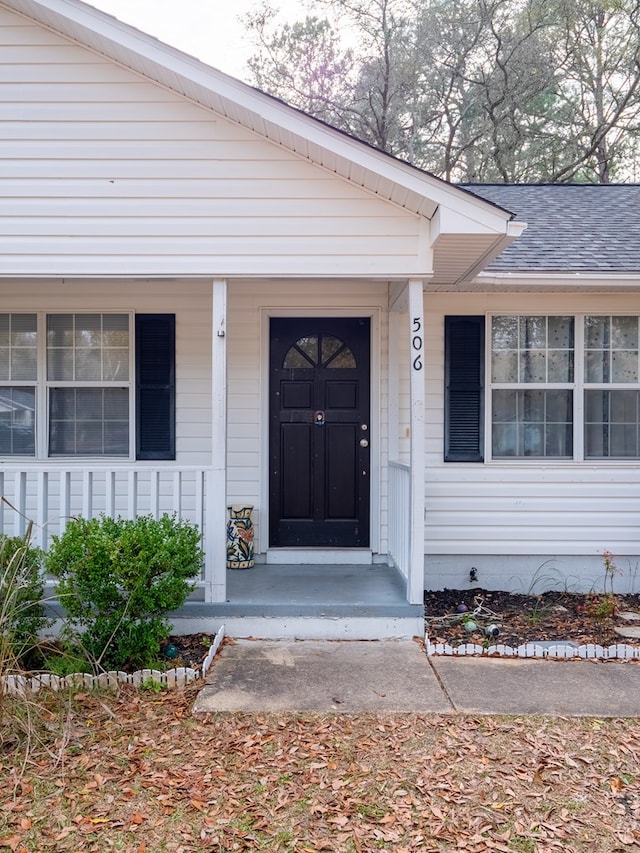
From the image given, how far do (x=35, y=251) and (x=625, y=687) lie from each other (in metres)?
4.84

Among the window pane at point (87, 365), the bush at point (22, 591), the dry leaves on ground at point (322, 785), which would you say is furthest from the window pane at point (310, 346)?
the dry leaves on ground at point (322, 785)

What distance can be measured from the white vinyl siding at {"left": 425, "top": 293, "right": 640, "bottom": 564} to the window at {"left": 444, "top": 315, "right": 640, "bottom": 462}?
104 mm

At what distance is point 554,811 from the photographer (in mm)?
2648

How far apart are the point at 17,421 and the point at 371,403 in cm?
322

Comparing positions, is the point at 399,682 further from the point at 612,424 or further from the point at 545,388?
the point at 612,424

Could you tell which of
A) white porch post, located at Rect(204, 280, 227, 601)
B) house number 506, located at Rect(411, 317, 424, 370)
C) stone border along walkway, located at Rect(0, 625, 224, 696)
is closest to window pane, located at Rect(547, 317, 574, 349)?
house number 506, located at Rect(411, 317, 424, 370)

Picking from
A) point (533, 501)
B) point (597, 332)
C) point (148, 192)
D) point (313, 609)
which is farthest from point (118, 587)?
point (597, 332)

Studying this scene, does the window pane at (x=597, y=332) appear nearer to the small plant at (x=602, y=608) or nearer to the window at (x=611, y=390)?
the window at (x=611, y=390)

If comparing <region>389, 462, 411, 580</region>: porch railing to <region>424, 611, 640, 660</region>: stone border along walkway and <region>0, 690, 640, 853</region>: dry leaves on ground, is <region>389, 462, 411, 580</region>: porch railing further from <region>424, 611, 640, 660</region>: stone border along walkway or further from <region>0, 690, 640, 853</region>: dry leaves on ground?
<region>0, 690, 640, 853</region>: dry leaves on ground

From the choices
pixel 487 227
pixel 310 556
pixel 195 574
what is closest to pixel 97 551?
pixel 195 574

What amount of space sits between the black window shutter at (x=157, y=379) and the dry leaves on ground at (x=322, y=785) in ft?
8.62

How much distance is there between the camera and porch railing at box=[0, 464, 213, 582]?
15.1ft

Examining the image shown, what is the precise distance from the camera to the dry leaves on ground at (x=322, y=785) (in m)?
2.50

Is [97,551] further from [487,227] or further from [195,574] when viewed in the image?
[487,227]
